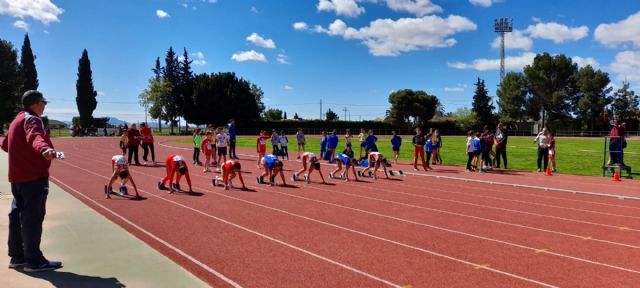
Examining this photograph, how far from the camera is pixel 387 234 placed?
23.8 feet

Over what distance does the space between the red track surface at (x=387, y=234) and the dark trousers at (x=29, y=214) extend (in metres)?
1.55

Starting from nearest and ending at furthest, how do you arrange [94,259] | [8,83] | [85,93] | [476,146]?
[94,259] < [476,146] < [8,83] < [85,93]

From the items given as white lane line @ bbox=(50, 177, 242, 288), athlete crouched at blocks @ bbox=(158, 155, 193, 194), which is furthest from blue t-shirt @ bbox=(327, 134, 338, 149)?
white lane line @ bbox=(50, 177, 242, 288)

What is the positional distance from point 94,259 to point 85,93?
7702 centimetres

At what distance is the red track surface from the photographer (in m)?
5.32

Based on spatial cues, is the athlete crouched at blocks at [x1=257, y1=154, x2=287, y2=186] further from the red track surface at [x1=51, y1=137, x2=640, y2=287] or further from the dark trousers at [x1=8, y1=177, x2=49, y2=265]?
the dark trousers at [x1=8, y1=177, x2=49, y2=265]

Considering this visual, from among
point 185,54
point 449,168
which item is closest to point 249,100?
point 185,54

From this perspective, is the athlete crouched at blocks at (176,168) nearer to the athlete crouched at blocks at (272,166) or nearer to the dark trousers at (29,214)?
the athlete crouched at blocks at (272,166)

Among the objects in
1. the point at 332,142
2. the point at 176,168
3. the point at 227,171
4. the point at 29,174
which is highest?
the point at 29,174

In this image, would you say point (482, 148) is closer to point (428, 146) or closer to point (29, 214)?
point (428, 146)

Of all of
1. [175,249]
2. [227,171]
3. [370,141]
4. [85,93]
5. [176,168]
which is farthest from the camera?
[85,93]

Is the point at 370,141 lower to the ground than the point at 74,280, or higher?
higher

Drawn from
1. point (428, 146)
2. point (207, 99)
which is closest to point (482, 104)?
point (207, 99)

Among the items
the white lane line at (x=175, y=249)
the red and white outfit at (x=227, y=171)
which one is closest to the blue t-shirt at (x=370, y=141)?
the red and white outfit at (x=227, y=171)
